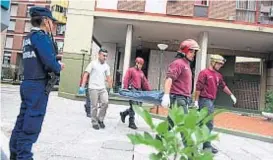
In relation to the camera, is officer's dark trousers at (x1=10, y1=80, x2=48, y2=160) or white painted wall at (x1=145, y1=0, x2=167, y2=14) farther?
white painted wall at (x1=145, y1=0, x2=167, y2=14)

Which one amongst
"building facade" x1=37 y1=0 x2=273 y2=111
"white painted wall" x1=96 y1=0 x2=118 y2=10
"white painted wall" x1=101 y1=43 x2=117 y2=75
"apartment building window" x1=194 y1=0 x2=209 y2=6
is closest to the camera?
"building facade" x1=37 y1=0 x2=273 y2=111

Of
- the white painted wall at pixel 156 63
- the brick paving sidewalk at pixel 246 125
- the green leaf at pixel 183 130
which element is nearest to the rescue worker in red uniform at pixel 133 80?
the brick paving sidewalk at pixel 246 125

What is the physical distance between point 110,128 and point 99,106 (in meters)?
0.53

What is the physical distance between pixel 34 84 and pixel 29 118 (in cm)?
34

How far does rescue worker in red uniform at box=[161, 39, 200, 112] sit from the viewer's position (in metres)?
4.83

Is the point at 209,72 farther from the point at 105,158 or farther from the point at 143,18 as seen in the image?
the point at 143,18

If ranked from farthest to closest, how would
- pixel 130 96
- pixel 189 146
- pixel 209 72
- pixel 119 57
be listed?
pixel 119 57
pixel 130 96
pixel 209 72
pixel 189 146

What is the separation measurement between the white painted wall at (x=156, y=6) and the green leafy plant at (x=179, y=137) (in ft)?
51.6

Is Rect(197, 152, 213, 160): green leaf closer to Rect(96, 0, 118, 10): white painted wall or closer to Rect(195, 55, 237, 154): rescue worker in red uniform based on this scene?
Rect(195, 55, 237, 154): rescue worker in red uniform

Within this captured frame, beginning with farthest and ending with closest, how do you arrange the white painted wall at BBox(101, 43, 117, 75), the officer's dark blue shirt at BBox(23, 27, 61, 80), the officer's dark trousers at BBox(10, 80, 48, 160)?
the white painted wall at BBox(101, 43, 117, 75) → the officer's dark blue shirt at BBox(23, 27, 61, 80) → the officer's dark trousers at BBox(10, 80, 48, 160)

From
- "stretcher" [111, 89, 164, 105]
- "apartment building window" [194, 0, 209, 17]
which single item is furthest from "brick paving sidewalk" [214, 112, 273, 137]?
"apartment building window" [194, 0, 209, 17]

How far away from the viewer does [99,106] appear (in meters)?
7.27

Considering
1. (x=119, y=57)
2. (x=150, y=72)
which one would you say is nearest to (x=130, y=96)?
(x=150, y=72)

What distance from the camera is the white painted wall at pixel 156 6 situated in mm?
17078
